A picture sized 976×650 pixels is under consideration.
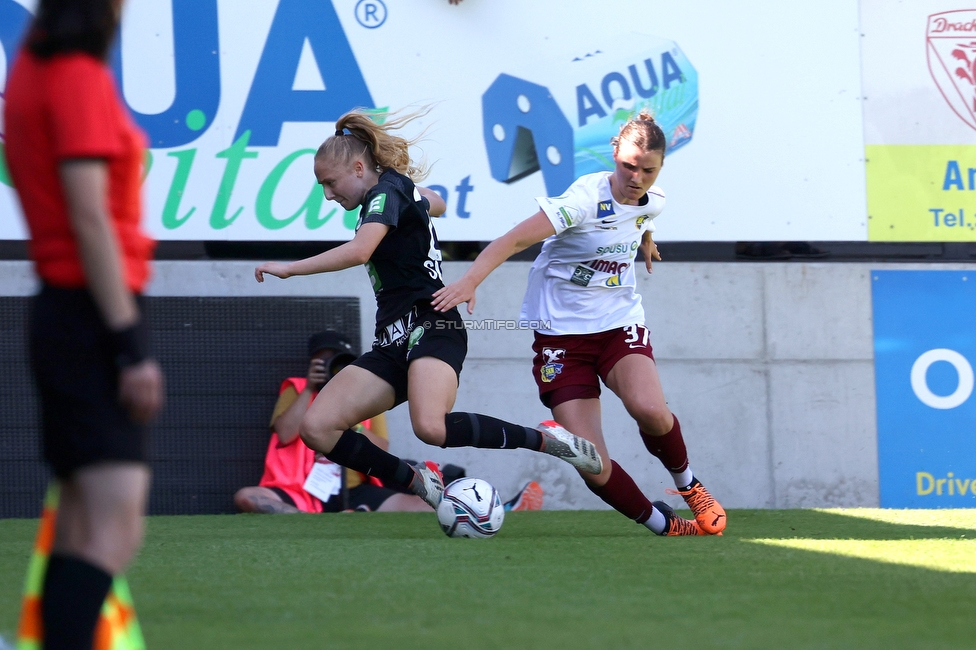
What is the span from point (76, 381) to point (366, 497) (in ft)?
17.3

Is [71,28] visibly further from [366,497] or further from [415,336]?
[366,497]

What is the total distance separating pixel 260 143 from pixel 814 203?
387 centimetres

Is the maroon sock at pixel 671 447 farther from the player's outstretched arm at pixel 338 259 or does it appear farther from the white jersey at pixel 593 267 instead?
the player's outstretched arm at pixel 338 259

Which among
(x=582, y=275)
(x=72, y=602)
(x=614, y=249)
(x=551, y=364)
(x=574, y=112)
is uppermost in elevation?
(x=574, y=112)

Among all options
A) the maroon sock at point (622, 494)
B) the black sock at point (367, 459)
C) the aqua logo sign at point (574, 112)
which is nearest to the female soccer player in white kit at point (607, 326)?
the maroon sock at point (622, 494)

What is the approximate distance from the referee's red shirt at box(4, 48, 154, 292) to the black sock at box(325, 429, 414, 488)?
2984 mm

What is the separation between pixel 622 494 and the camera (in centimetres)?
497

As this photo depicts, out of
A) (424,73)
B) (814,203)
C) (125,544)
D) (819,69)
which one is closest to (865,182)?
(814,203)

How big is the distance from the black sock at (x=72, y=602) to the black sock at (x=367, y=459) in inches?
116

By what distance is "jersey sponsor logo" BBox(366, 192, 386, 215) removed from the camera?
4.68 meters

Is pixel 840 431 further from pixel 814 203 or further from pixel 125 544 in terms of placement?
pixel 125 544

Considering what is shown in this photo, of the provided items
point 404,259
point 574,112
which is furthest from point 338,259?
point 574,112

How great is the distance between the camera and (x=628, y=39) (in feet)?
25.5

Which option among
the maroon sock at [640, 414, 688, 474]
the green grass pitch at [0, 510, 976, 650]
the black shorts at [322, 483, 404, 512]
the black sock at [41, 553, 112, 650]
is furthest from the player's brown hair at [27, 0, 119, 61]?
the black shorts at [322, 483, 404, 512]
